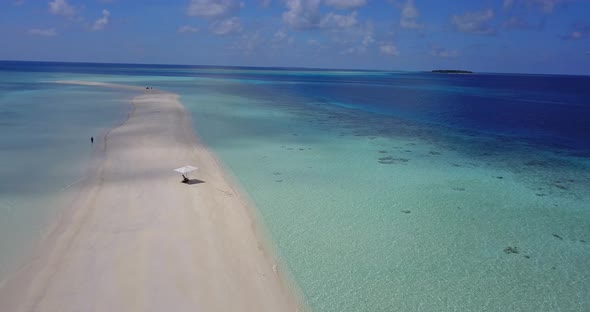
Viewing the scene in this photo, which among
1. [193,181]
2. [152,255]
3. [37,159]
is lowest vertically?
[152,255]

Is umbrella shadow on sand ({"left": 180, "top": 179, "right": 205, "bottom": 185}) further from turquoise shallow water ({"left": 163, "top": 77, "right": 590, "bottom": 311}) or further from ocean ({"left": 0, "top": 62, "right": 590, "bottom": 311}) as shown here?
ocean ({"left": 0, "top": 62, "right": 590, "bottom": 311})

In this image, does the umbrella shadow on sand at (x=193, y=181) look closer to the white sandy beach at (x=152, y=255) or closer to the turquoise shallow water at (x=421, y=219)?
the white sandy beach at (x=152, y=255)

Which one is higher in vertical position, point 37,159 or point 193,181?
point 193,181

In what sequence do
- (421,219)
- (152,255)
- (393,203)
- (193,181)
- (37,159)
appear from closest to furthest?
1. (152,255)
2. (421,219)
3. (393,203)
4. (193,181)
5. (37,159)

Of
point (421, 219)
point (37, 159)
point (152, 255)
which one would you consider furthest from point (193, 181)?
point (421, 219)

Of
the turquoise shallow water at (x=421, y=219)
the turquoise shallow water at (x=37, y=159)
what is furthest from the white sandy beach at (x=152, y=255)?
the turquoise shallow water at (x=421, y=219)

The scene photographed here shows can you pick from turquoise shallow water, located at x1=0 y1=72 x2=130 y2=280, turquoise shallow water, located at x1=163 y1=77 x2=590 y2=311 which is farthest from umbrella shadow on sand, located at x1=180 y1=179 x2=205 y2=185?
turquoise shallow water, located at x1=0 y1=72 x2=130 y2=280

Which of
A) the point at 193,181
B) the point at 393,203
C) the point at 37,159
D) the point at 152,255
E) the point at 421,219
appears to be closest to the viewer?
the point at 152,255

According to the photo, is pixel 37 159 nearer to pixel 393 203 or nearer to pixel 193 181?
pixel 193 181
